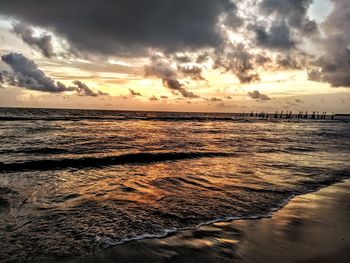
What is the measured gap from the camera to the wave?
41.2 ft

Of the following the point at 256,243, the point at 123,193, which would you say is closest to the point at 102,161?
the point at 123,193

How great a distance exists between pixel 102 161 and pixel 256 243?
430 inches

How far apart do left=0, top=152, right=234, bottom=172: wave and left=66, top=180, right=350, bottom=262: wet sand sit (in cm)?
908

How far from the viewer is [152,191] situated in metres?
8.77

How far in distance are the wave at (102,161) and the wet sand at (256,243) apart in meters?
9.08

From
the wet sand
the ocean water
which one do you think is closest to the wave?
the ocean water

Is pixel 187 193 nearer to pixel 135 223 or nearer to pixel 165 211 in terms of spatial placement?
pixel 165 211

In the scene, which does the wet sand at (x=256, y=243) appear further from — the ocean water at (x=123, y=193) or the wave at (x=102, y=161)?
the wave at (x=102, y=161)

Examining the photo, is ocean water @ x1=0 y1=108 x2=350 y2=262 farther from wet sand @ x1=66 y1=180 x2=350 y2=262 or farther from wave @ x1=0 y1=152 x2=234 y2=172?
wet sand @ x1=66 y1=180 x2=350 y2=262

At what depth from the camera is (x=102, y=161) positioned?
47.4 ft

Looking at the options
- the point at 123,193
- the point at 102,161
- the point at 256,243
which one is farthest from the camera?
the point at 102,161

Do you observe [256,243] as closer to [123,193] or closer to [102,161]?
[123,193]

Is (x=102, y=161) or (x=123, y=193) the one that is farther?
(x=102, y=161)

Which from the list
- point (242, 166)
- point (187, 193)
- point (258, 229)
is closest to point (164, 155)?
point (242, 166)
